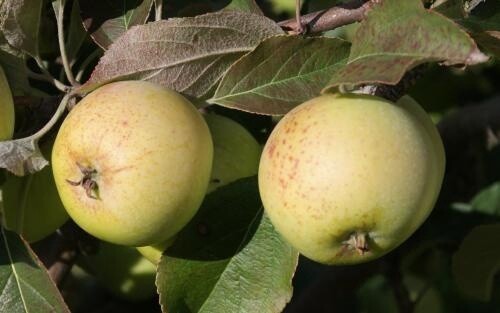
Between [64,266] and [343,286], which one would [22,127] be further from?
[343,286]

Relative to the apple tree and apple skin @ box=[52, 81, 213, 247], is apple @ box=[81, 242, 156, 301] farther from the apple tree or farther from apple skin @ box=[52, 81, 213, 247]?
apple skin @ box=[52, 81, 213, 247]

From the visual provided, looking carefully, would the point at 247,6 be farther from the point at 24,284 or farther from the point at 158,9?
the point at 24,284

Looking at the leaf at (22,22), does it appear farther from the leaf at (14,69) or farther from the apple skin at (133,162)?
the apple skin at (133,162)

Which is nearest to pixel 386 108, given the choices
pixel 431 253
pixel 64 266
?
pixel 64 266

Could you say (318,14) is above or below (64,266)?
above

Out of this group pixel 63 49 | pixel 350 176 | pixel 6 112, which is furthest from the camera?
pixel 63 49

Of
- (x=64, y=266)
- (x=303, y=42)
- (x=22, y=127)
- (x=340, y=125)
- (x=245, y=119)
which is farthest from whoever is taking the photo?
(x=64, y=266)

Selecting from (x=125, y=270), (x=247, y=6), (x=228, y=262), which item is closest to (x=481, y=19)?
(x=247, y=6)

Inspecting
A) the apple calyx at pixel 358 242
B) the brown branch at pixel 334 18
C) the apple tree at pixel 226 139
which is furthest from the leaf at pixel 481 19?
the apple calyx at pixel 358 242
